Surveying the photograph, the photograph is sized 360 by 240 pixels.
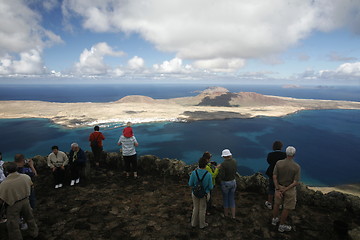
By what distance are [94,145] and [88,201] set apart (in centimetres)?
340

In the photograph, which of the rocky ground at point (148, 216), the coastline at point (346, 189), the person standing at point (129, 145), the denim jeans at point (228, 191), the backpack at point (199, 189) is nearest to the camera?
the backpack at point (199, 189)

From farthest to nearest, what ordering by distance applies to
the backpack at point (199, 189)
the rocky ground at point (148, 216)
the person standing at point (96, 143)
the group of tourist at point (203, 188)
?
1. the person standing at point (96, 143)
2. the rocky ground at point (148, 216)
3. the backpack at point (199, 189)
4. the group of tourist at point (203, 188)

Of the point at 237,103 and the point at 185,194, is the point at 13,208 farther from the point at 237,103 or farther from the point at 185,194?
the point at 237,103

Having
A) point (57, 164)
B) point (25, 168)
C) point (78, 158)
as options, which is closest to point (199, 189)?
point (25, 168)

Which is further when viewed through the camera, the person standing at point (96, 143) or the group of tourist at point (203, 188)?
the person standing at point (96, 143)

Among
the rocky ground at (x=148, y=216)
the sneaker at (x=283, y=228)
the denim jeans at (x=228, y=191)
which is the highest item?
the denim jeans at (x=228, y=191)

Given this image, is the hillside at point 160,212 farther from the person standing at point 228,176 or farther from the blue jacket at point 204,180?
the blue jacket at point 204,180

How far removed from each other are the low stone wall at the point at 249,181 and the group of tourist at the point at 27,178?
2.59 feet

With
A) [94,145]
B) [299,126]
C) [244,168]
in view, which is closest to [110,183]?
[94,145]

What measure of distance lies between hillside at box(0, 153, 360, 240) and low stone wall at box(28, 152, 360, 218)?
33 millimetres

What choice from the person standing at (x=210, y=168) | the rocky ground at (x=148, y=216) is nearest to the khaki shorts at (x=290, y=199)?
the rocky ground at (x=148, y=216)

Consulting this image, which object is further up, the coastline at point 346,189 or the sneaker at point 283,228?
the sneaker at point 283,228

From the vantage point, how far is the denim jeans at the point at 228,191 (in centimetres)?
632

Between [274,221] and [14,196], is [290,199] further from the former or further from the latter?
[14,196]
